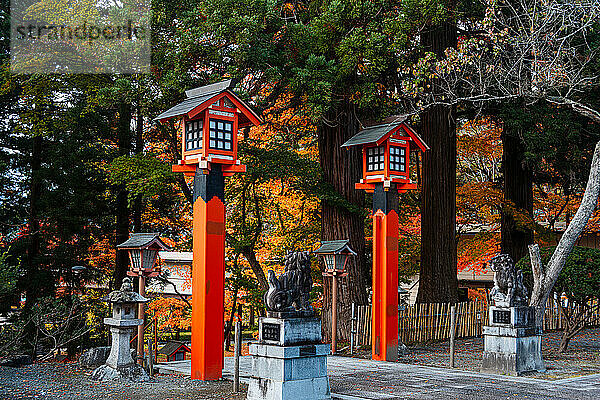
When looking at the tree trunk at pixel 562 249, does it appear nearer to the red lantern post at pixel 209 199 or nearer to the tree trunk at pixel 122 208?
the red lantern post at pixel 209 199

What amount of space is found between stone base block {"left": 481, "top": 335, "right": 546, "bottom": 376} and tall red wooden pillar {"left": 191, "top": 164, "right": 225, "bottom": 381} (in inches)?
207

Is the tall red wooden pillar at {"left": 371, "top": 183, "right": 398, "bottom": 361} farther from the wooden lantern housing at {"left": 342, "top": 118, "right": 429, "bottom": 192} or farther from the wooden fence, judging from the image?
the wooden fence

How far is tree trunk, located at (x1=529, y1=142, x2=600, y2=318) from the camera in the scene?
45.6 ft

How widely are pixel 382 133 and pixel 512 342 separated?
513 cm

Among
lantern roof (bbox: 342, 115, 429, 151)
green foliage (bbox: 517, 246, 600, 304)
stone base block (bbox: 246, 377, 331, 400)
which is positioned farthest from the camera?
green foliage (bbox: 517, 246, 600, 304)

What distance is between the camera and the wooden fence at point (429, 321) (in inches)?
611

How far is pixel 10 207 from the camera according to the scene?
1867 centimetres

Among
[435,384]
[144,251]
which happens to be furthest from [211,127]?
[435,384]

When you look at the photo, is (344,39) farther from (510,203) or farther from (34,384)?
(34,384)

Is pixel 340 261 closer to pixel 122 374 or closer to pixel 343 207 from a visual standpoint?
pixel 343 207

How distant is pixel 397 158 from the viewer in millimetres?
14031

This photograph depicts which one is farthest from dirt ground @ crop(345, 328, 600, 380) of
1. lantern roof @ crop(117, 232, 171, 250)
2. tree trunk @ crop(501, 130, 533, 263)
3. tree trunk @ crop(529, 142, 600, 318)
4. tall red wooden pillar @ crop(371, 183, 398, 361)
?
lantern roof @ crop(117, 232, 171, 250)

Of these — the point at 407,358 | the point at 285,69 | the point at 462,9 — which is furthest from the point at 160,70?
the point at 407,358

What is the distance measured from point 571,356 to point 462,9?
9311 millimetres
